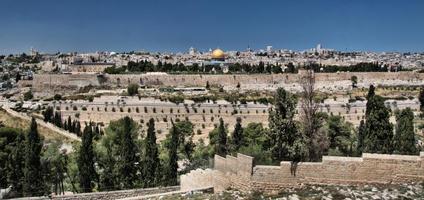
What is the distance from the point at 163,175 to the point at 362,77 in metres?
63.0

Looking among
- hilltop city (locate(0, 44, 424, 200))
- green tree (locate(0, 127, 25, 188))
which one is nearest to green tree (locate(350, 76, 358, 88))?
hilltop city (locate(0, 44, 424, 200))

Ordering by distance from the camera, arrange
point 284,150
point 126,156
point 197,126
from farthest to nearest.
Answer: point 197,126 < point 126,156 < point 284,150

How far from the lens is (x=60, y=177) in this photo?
23.1 m

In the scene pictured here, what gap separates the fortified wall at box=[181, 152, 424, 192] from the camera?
10633mm

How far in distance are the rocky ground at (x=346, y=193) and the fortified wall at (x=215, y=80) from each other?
6350 centimetres

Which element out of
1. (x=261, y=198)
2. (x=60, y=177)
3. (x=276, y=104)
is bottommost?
(x=60, y=177)

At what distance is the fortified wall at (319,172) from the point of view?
10633 mm

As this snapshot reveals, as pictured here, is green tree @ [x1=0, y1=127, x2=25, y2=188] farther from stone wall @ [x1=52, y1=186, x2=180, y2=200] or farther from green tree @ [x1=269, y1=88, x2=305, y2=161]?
green tree @ [x1=269, y1=88, x2=305, y2=161]

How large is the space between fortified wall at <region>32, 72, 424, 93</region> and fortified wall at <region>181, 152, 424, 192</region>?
6251cm

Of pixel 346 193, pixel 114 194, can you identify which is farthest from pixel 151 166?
pixel 346 193

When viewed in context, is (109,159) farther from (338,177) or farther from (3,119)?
(3,119)

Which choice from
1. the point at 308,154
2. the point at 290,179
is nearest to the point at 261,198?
the point at 290,179

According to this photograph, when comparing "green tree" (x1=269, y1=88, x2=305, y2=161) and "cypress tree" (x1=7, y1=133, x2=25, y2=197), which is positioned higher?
"green tree" (x1=269, y1=88, x2=305, y2=161)

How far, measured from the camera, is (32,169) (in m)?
21.0
